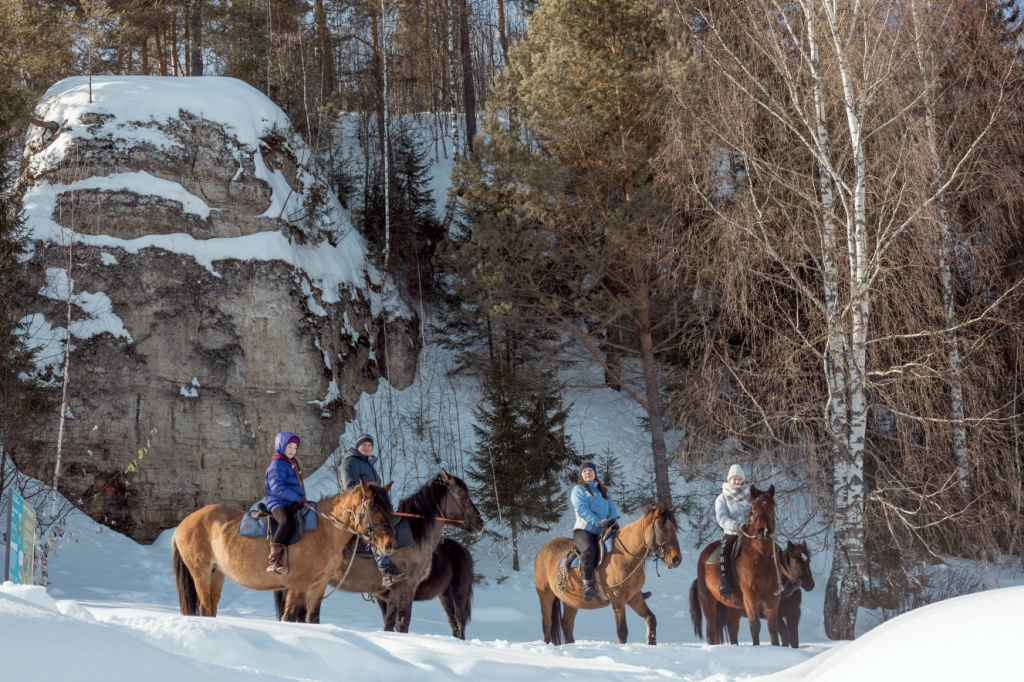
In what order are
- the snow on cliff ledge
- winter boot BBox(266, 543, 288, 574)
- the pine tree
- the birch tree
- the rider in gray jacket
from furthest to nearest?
the snow on cliff ledge → the pine tree → the birch tree → the rider in gray jacket → winter boot BBox(266, 543, 288, 574)

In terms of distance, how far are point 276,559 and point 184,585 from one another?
4.94 feet

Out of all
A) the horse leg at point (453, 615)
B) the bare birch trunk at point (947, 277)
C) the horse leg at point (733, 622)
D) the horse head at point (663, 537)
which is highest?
the bare birch trunk at point (947, 277)

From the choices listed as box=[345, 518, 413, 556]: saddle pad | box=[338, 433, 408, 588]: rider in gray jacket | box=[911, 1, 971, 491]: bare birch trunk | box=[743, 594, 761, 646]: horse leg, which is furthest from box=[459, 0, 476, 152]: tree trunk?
box=[743, 594, 761, 646]: horse leg

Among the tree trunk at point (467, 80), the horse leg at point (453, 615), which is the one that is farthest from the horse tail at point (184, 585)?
the tree trunk at point (467, 80)

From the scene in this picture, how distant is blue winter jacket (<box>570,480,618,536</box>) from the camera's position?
10219 mm

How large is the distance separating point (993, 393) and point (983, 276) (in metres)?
1.93

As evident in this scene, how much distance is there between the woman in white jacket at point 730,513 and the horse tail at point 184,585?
20.5 ft

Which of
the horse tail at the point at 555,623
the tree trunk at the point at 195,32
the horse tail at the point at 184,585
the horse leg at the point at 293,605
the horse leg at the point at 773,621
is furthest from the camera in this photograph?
the tree trunk at the point at 195,32

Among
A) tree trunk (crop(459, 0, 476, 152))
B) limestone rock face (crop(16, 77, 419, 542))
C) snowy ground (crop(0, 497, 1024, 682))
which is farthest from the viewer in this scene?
tree trunk (crop(459, 0, 476, 152))

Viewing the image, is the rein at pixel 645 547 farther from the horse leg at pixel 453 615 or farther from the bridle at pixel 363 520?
the bridle at pixel 363 520

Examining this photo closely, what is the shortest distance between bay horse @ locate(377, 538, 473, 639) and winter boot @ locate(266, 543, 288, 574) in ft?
8.72

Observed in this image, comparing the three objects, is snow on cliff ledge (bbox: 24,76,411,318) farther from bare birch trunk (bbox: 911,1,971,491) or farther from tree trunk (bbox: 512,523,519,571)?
bare birch trunk (bbox: 911,1,971,491)

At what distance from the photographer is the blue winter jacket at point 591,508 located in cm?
1022

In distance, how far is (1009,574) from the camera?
15031 mm
